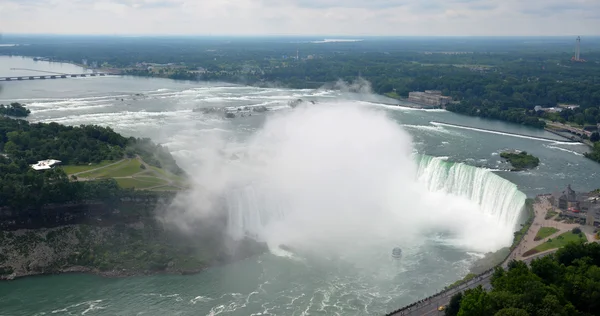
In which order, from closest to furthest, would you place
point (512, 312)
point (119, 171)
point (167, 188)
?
point (512, 312) → point (167, 188) → point (119, 171)

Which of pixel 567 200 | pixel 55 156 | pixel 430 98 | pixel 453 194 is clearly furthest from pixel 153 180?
pixel 430 98

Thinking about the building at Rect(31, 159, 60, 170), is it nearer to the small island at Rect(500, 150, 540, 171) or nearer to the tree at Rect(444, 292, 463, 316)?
the tree at Rect(444, 292, 463, 316)

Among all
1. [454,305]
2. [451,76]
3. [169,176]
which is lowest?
[454,305]

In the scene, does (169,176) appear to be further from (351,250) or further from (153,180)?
(351,250)

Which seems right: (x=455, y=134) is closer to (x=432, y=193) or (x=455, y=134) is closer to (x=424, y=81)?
(x=432, y=193)

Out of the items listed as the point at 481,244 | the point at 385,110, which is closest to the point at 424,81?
the point at 385,110

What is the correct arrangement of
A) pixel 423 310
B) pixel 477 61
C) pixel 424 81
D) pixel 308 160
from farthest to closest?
pixel 477 61 < pixel 424 81 < pixel 308 160 < pixel 423 310

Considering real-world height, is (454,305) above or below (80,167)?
below
